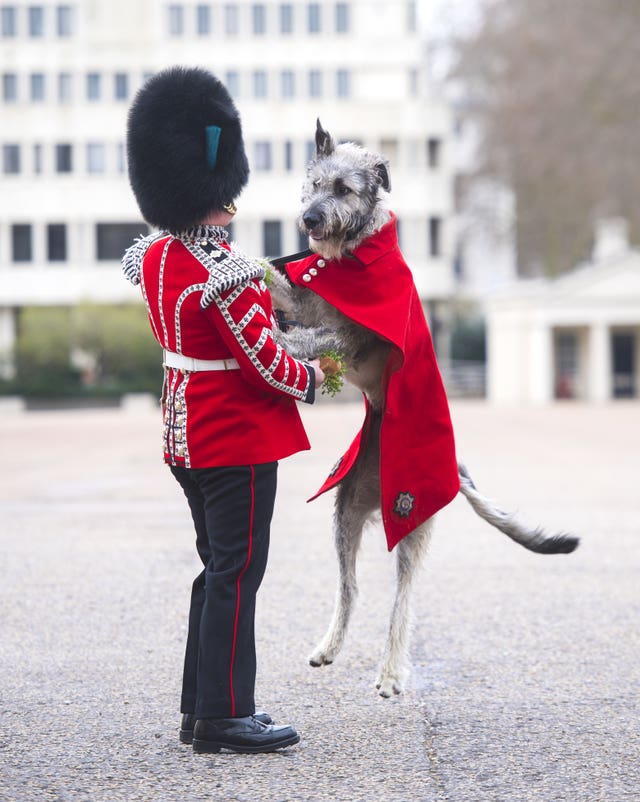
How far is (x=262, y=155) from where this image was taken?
70500 millimetres

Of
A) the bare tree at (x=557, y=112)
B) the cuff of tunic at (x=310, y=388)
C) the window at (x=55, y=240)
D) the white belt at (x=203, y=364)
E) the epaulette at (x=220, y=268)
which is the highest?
the bare tree at (x=557, y=112)

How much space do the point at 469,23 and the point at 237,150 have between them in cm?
6052

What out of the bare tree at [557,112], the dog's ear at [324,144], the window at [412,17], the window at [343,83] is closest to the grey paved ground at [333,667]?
the dog's ear at [324,144]

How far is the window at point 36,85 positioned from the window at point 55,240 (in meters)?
7.33

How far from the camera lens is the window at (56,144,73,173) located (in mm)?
70500

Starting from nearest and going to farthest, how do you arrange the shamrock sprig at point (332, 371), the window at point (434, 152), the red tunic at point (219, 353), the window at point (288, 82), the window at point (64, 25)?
1. the red tunic at point (219, 353)
2. the shamrock sprig at point (332, 371)
3. the window at point (434, 152)
4. the window at point (288, 82)
5. the window at point (64, 25)

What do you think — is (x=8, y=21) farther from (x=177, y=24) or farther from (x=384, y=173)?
(x=384, y=173)

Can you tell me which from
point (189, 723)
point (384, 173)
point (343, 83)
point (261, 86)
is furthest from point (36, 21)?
point (189, 723)

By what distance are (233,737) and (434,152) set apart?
68.2 metres

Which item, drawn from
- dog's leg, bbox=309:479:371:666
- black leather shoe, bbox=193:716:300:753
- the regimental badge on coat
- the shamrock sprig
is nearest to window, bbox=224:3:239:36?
dog's leg, bbox=309:479:371:666

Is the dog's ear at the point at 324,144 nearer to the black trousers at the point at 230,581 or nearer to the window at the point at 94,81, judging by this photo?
the black trousers at the point at 230,581

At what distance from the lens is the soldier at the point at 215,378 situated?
16.1 feet

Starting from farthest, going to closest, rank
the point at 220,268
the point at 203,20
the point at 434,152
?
the point at 203,20 < the point at 434,152 < the point at 220,268

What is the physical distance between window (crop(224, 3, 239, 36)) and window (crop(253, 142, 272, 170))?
690 cm
